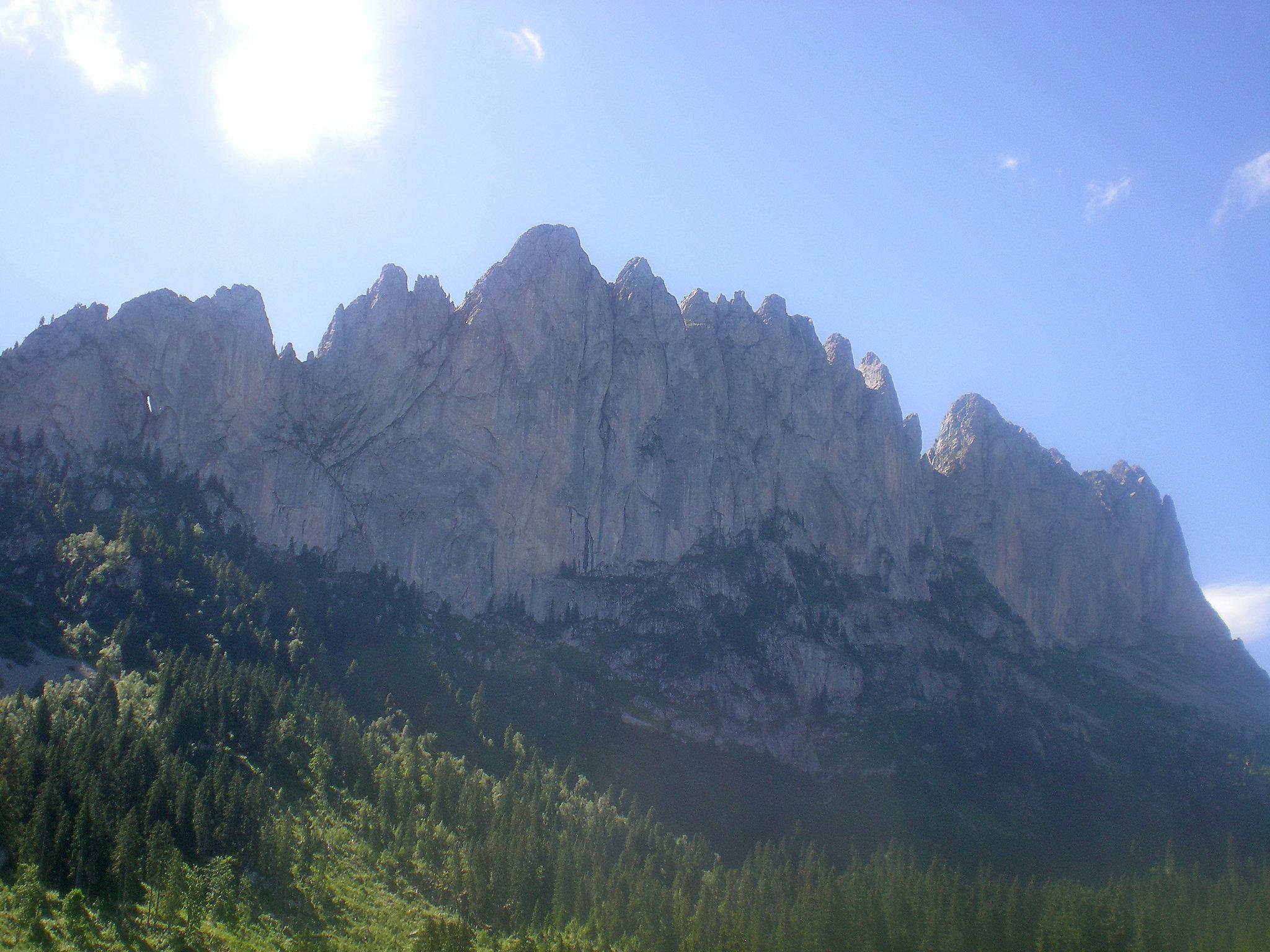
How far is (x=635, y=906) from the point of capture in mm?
94688

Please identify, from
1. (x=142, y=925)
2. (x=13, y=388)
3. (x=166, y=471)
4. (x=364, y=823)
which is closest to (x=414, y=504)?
(x=166, y=471)

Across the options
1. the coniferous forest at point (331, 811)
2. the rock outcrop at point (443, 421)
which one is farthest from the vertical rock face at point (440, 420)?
the coniferous forest at point (331, 811)

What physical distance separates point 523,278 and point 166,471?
6904 centimetres

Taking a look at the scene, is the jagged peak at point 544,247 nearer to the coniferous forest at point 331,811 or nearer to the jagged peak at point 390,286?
the jagged peak at point 390,286

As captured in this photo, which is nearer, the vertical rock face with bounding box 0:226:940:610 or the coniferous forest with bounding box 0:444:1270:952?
the coniferous forest with bounding box 0:444:1270:952

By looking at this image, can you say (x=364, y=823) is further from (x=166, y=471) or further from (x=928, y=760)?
(x=928, y=760)

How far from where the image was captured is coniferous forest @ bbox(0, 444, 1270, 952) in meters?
79.0

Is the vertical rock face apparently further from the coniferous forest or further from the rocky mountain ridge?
the coniferous forest

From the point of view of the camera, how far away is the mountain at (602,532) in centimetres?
16162

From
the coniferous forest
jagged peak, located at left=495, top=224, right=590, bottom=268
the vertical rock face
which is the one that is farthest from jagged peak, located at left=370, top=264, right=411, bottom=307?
the coniferous forest

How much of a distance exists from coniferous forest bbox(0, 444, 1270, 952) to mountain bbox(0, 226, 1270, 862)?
839cm

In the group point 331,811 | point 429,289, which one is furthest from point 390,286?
point 331,811

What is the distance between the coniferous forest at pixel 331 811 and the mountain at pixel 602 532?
27.5 feet

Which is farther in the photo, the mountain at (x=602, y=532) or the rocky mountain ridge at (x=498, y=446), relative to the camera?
the rocky mountain ridge at (x=498, y=446)
